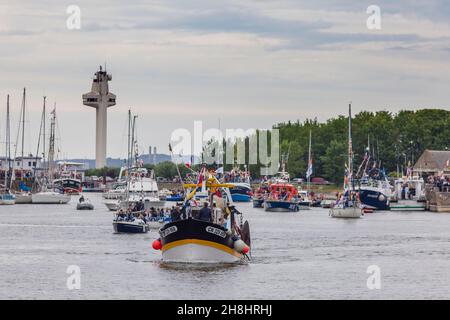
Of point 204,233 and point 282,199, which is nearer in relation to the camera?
point 204,233

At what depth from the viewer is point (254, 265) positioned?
7400cm

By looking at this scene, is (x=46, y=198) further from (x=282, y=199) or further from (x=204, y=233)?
(x=204, y=233)

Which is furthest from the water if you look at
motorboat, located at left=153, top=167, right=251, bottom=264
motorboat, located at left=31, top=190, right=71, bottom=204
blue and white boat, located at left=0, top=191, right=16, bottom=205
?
motorboat, located at left=31, top=190, right=71, bottom=204

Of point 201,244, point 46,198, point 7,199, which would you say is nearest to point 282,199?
point 7,199

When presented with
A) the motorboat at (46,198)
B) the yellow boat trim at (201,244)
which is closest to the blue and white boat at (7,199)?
the motorboat at (46,198)

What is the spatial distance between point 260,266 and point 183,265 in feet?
22.2

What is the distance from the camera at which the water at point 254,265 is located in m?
61.9

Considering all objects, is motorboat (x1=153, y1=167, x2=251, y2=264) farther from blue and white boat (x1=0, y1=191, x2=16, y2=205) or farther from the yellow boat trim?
blue and white boat (x1=0, y1=191, x2=16, y2=205)

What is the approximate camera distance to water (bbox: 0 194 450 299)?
61906mm
